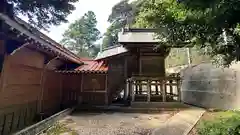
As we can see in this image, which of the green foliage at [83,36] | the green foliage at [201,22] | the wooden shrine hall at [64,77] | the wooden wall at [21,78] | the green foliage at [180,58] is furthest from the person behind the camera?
the green foliage at [83,36]

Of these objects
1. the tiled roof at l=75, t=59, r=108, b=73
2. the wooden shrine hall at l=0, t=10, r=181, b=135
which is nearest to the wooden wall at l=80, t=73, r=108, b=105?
the wooden shrine hall at l=0, t=10, r=181, b=135

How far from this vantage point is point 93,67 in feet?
36.0

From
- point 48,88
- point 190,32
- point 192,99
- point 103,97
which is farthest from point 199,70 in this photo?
point 48,88

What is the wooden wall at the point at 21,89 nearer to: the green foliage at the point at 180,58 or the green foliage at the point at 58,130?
the green foliage at the point at 58,130

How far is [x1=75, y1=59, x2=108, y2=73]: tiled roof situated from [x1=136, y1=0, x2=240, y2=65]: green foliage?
18.4 ft

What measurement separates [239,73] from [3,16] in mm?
→ 8290

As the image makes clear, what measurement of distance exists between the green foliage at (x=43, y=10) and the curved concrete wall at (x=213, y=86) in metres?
7.15

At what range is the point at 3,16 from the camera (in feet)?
11.5

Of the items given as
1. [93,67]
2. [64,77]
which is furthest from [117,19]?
Answer: [64,77]

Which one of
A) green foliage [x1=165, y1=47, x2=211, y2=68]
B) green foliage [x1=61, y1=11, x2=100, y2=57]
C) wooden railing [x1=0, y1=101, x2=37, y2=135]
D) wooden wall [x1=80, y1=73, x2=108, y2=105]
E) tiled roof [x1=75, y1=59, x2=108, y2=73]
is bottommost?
wooden railing [x1=0, y1=101, x2=37, y2=135]

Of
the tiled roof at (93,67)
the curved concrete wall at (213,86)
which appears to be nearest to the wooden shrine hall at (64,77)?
the tiled roof at (93,67)

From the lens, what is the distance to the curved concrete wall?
7895mm

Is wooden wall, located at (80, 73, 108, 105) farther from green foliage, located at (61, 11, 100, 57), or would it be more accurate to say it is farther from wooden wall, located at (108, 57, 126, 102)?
green foliage, located at (61, 11, 100, 57)

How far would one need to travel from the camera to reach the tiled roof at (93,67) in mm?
10125
